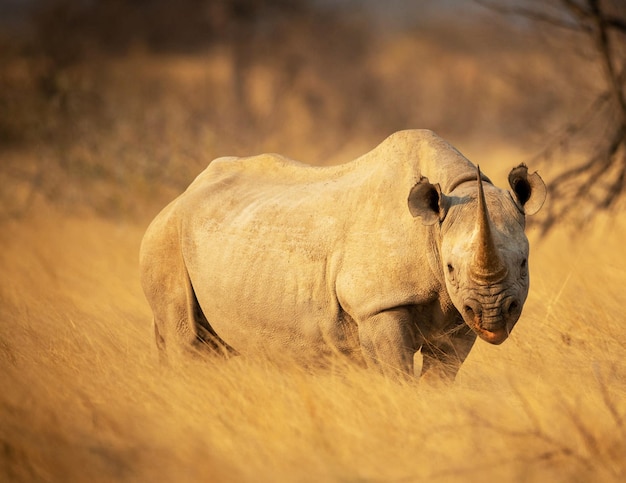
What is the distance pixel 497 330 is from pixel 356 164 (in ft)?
4.75

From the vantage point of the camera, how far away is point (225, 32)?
28219mm

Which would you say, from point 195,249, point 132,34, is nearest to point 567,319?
point 195,249

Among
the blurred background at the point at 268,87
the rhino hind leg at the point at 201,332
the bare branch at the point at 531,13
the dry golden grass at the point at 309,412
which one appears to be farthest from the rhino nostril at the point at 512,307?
the bare branch at the point at 531,13

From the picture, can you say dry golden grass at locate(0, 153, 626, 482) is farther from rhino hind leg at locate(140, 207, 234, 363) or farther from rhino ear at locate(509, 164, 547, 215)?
rhino ear at locate(509, 164, 547, 215)

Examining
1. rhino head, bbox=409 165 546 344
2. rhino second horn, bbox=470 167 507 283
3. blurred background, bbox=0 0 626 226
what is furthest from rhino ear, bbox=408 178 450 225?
blurred background, bbox=0 0 626 226

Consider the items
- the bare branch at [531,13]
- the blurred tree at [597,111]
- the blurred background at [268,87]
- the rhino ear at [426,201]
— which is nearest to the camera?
the rhino ear at [426,201]

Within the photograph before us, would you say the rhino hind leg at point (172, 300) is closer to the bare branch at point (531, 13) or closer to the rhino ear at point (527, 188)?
the rhino ear at point (527, 188)

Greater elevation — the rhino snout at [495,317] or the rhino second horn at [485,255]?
the rhino second horn at [485,255]

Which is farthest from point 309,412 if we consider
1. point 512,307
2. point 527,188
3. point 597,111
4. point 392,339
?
point 597,111

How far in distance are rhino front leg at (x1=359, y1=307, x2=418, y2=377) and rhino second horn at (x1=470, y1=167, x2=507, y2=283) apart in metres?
0.55

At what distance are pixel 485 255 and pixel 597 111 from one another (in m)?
6.12

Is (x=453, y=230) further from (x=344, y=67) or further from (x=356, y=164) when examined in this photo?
(x=344, y=67)

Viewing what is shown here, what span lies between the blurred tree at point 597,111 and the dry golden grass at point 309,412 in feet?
10.2

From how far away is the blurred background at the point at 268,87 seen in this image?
40.6 ft
